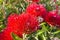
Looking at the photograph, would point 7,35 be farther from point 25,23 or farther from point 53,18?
point 53,18

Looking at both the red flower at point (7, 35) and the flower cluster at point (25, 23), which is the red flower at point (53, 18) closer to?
the flower cluster at point (25, 23)

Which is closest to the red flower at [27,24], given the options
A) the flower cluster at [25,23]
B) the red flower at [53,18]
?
the flower cluster at [25,23]

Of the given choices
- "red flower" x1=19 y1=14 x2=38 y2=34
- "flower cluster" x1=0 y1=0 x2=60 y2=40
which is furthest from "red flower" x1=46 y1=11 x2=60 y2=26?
"red flower" x1=19 y1=14 x2=38 y2=34

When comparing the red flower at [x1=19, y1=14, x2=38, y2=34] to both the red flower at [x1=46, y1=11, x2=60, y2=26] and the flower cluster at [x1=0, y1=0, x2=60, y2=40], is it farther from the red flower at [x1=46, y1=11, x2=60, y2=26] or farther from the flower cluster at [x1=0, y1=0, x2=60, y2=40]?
the red flower at [x1=46, y1=11, x2=60, y2=26]

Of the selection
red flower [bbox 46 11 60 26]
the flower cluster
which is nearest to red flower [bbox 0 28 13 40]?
the flower cluster

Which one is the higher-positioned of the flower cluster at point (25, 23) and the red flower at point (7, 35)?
the flower cluster at point (25, 23)

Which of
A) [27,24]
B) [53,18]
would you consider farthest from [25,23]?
[53,18]

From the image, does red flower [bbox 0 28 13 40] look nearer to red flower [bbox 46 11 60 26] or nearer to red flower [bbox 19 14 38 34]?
red flower [bbox 19 14 38 34]

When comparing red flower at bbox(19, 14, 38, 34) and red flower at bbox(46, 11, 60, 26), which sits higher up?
red flower at bbox(19, 14, 38, 34)

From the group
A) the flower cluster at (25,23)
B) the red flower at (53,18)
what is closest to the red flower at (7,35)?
the flower cluster at (25,23)

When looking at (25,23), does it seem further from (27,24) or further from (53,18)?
(53,18)

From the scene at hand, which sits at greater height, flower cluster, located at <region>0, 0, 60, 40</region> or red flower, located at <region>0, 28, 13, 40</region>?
flower cluster, located at <region>0, 0, 60, 40</region>

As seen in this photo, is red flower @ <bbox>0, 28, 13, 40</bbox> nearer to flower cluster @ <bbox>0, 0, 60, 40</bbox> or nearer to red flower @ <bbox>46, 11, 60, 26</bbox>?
flower cluster @ <bbox>0, 0, 60, 40</bbox>

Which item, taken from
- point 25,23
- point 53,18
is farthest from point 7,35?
point 53,18
